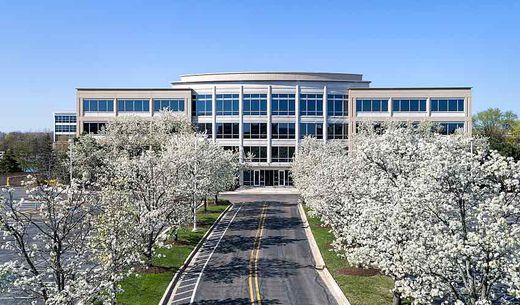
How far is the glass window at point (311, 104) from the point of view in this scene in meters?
88.9

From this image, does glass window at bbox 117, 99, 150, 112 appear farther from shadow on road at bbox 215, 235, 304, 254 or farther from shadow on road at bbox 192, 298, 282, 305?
shadow on road at bbox 192, 298, 282, 305

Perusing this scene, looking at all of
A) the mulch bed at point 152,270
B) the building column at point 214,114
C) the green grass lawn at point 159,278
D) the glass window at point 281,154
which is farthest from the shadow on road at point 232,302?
the building column at point 214,114

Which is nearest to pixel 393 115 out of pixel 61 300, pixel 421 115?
pixel 421 115

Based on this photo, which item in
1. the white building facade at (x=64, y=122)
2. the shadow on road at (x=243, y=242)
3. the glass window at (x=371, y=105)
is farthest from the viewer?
the white building facade at (x=64, y=122)

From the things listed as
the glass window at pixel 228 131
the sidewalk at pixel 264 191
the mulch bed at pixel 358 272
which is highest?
the glass window at pixel 228 131

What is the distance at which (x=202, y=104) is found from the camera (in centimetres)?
9044

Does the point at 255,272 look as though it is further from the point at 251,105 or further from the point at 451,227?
the point at 251,105

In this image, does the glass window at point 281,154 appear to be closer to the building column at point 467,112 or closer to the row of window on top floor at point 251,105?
the row of window on top floor at point 251,105

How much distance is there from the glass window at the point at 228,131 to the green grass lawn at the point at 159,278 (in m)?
44.1

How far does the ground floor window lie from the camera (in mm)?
90812

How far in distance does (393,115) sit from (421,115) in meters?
5.02

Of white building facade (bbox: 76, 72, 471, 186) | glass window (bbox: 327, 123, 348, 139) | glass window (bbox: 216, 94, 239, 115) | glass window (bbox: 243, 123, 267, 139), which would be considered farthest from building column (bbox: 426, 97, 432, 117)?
glass window (bbox: 216, 94, 239, 115)

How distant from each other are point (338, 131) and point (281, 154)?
457 inches

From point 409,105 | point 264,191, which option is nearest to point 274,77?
point 264,191
